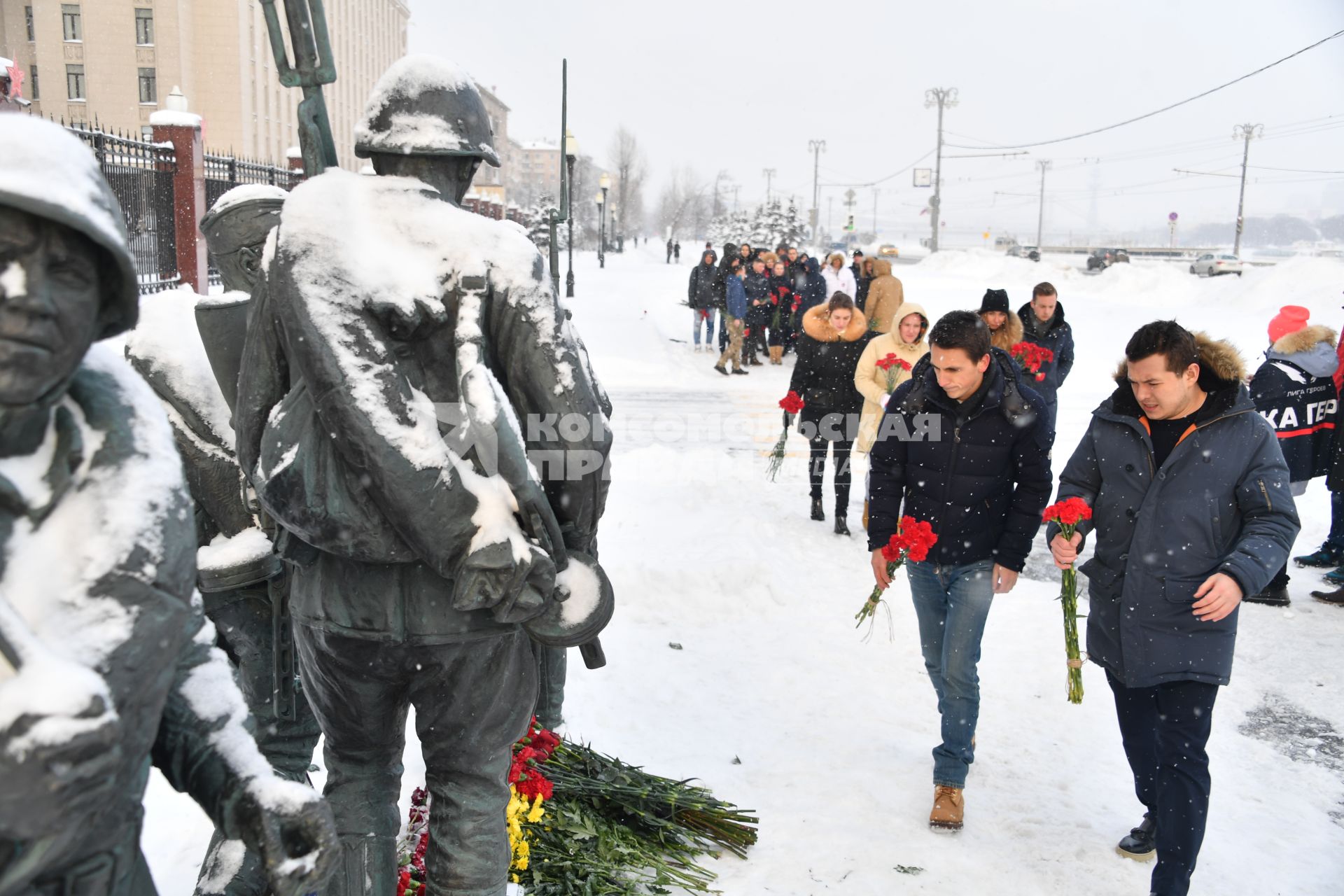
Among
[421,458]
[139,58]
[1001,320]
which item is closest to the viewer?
[421,458]

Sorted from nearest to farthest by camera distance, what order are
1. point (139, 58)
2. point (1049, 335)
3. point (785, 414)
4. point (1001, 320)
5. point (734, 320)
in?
point (1001, 320) < point (1049, 335) < point (785, 414) < point (734, 320) < point (139, 58)

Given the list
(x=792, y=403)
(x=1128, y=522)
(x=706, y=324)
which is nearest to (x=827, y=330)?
(x=792, y=403)

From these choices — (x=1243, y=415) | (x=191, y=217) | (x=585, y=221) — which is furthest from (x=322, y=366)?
(x=585, y=221)

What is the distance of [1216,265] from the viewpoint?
40312 mm

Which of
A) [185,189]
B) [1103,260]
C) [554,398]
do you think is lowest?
[554,398]

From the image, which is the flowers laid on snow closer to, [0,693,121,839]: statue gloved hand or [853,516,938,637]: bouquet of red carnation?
[853,516,938,637]: bouquet of red carnation

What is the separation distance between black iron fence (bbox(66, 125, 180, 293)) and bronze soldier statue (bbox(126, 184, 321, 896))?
9.92m

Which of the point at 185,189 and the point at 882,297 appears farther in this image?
the point at 882,297

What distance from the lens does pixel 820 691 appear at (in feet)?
18.9

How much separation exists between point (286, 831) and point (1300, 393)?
7.88 m

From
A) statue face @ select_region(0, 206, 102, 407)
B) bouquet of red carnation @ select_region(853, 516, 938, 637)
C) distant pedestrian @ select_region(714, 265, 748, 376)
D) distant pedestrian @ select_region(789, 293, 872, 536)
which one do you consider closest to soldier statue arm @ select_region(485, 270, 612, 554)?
statue face @ select_region(0, 206, 102, 407)

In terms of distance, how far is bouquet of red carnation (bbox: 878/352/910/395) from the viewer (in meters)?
Result: 7.88

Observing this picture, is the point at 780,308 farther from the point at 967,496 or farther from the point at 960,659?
the point at 960,659

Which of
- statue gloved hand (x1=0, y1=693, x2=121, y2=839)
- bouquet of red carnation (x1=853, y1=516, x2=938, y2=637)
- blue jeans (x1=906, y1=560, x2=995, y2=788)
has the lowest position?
blue jeans (x1=906, y1=560, x2=995, y2=788)
